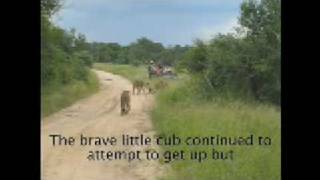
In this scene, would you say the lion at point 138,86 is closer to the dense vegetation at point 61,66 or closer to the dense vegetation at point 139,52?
the dense vegetation at point 139,52

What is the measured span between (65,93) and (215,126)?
3.74 feet

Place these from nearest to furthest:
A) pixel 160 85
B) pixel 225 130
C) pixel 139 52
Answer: pixel 225 130 → pixel 139 52 → pixel 160 85

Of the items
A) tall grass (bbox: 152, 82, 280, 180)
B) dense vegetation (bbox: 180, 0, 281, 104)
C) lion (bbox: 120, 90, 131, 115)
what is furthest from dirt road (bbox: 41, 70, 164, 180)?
dense vegetation (bbox: 180, 0, 281, 104)

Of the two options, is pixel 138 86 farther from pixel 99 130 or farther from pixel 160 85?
pixel 99 130

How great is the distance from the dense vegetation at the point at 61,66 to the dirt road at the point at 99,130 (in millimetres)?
79

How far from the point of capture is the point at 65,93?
547 cm

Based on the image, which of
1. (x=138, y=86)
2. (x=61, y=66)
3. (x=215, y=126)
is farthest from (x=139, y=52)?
(x=215, y=126)

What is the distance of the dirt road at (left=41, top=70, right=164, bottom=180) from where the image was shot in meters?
5.05

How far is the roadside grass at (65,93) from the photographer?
5043 mm

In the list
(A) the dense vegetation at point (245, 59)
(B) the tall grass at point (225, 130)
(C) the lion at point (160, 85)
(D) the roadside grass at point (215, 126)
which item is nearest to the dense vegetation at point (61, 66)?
(D) the roadside grass at point (215, 126)

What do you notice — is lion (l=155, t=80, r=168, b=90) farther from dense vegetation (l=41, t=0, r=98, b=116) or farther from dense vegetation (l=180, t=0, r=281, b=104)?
dense vegetation (l=41, t=0, r=98, b=116)

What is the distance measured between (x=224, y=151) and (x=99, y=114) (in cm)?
94
